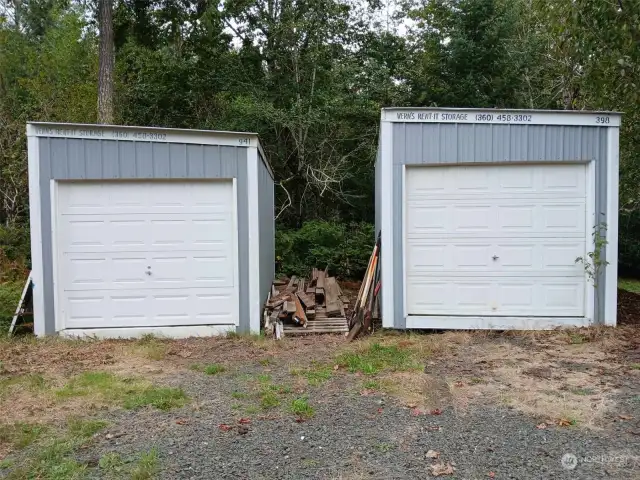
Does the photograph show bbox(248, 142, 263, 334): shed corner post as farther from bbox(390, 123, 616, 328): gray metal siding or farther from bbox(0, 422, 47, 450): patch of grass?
bbox(0, 422, 47, 450): patch of grass

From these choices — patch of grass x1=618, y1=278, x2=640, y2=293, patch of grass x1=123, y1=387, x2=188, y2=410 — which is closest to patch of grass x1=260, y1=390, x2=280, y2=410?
patch of grass x1=123, y1=387, x2=188, y2=410

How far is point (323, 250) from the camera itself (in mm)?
12172

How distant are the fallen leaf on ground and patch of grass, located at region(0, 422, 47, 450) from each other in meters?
2.86

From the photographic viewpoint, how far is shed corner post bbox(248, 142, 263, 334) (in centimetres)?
665

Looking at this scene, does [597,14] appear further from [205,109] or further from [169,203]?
[205,109]

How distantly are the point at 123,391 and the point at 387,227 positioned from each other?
3908 mm

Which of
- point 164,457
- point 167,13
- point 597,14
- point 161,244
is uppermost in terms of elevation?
point 167,13

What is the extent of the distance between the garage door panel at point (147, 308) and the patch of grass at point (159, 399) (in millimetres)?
2193

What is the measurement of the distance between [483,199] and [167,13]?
10.7m

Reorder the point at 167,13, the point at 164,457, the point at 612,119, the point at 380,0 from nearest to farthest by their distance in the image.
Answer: the point at 164,457
the point at 612,119
the point at 167,13
the point at 380,0

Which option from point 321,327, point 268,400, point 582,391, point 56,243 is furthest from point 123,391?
point 582,391

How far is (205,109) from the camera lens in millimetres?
13773

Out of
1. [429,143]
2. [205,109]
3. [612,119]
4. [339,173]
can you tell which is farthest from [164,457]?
[205,109]

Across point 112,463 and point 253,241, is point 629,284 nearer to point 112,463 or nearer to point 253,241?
point 253,241
